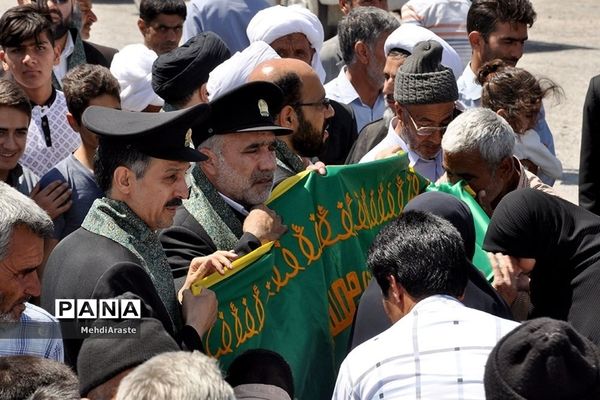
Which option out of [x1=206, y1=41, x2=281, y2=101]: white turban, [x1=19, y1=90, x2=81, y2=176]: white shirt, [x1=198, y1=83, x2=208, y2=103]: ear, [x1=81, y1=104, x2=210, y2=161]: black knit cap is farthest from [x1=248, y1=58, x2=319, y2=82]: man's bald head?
[x1=19, y1=90, x2=81, y2=176]: white shirt

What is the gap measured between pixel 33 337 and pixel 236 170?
1.23m

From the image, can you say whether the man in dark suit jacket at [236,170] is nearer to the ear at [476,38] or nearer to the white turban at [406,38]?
the white turban at [406,38]

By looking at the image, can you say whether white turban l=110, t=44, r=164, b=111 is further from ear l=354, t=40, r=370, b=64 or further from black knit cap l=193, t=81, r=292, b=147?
black knit cap l=193, t=81, r=292, b=147

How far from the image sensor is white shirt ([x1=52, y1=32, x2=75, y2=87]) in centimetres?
780

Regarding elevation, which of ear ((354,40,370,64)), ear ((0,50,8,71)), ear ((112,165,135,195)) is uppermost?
ear ((112,165,135,195))

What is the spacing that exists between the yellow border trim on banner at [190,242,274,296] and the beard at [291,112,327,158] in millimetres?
930

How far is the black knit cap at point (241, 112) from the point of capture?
5059 millimetres

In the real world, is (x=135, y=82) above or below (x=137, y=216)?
below

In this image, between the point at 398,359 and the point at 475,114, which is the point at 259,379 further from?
the point at 475,114

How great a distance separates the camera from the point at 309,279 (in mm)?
5176

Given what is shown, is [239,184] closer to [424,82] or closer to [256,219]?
[256,219]

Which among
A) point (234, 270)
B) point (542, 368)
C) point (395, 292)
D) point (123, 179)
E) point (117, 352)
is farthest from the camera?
point (234, 270)

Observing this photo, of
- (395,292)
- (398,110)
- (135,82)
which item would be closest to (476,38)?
(398,110)

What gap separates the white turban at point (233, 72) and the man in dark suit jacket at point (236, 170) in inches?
37.4
